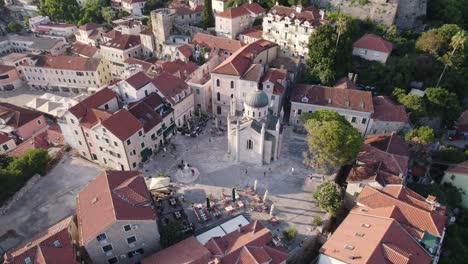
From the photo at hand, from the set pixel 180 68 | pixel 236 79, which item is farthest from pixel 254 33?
pixel 236 79

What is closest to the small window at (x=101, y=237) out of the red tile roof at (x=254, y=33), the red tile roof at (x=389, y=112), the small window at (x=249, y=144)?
the small window at (x=249, y=144)

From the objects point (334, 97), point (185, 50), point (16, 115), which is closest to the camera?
point (334, 97)

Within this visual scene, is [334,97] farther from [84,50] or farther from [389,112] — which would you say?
[84,50]

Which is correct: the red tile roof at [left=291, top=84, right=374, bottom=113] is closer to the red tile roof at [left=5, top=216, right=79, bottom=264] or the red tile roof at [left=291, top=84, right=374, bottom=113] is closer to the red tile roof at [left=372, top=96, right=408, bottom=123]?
the red tile roof at [left=372, top=96, right=408, bottom=123]

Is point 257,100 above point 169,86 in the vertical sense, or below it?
above

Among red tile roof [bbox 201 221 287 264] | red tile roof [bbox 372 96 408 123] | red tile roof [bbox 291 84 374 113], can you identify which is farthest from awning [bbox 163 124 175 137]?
red tile roof [bbox 372 96 408 123]

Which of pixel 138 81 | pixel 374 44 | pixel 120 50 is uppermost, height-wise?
pixel 374 44

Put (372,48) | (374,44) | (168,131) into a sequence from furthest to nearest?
(374,44), (372,48), (168,131)

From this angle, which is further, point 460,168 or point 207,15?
point 207,15

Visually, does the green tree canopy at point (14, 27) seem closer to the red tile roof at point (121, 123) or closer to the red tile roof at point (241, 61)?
the red tile roof at point (241, 61)
